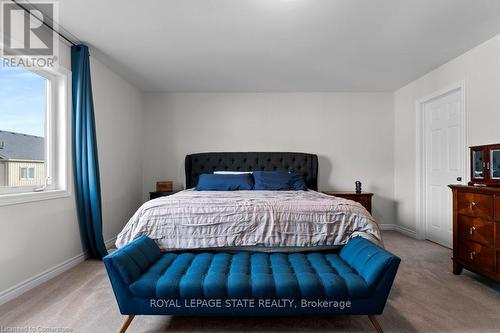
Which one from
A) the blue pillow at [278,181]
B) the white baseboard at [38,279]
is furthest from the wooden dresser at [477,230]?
the white baseboard at [38,279]

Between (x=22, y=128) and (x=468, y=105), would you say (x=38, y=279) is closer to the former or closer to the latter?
(x=22, y=128)

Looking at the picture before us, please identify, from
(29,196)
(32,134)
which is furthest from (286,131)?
(29,196)

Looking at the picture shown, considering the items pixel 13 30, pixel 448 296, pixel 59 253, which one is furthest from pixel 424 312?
pixel 13 30

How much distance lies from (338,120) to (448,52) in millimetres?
→ 1879

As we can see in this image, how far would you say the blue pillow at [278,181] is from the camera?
162 inches

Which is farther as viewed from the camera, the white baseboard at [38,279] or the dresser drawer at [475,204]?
the dresser drawer at [475,204]

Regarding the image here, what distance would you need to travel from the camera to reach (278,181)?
13.7 feet

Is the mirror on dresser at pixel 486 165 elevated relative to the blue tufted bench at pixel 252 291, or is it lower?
elevated

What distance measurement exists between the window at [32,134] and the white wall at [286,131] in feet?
6.42

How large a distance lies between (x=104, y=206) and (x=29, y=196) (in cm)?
120

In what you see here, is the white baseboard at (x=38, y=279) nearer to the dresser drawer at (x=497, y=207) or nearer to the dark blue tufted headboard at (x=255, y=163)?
the dark blue tufted headboard at (x=255, y=163)

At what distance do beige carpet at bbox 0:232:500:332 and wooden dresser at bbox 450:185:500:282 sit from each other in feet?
0.62

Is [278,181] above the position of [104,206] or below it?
above

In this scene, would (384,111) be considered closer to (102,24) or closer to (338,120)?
(338,120)
